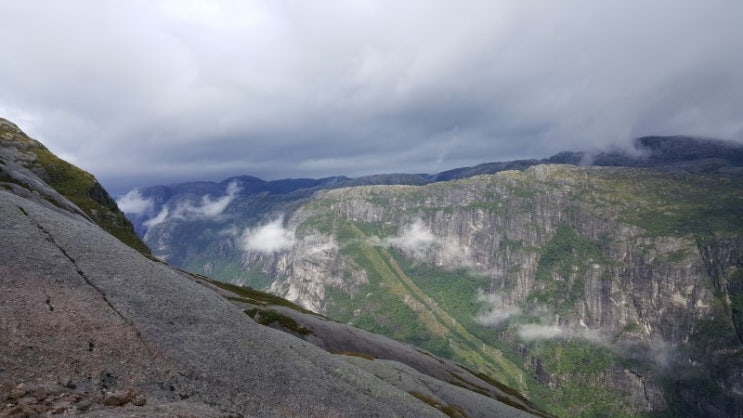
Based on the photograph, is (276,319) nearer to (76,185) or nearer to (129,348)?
(129,348)

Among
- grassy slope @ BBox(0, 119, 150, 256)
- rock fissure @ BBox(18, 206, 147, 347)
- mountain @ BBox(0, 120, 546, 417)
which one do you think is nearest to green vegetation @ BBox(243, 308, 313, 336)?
mountain @ BBox(0, 120, 546, 417)

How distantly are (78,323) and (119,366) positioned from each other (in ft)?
18.0

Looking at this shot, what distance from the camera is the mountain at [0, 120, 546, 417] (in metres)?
28.4

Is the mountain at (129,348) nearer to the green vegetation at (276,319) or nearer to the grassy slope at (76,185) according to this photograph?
the green vegetation at (276,319)

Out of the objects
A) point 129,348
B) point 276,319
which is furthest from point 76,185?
point 129,348

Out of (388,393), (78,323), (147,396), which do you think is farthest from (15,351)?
(388,393)

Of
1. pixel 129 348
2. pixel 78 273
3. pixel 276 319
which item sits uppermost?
pixel 78 273

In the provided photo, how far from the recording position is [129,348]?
34.6m

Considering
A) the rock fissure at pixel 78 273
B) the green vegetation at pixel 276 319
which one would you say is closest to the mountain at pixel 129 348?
the rock fissure at pixel 78 273

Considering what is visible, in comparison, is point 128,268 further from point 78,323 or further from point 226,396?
point 226,396

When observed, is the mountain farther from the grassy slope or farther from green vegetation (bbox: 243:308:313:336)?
the grassy slope

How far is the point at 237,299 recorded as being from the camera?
107m

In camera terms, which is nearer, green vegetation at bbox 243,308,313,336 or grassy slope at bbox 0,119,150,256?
green vegetation at bbox 243,308,313,336

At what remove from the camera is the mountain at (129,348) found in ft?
93.2
